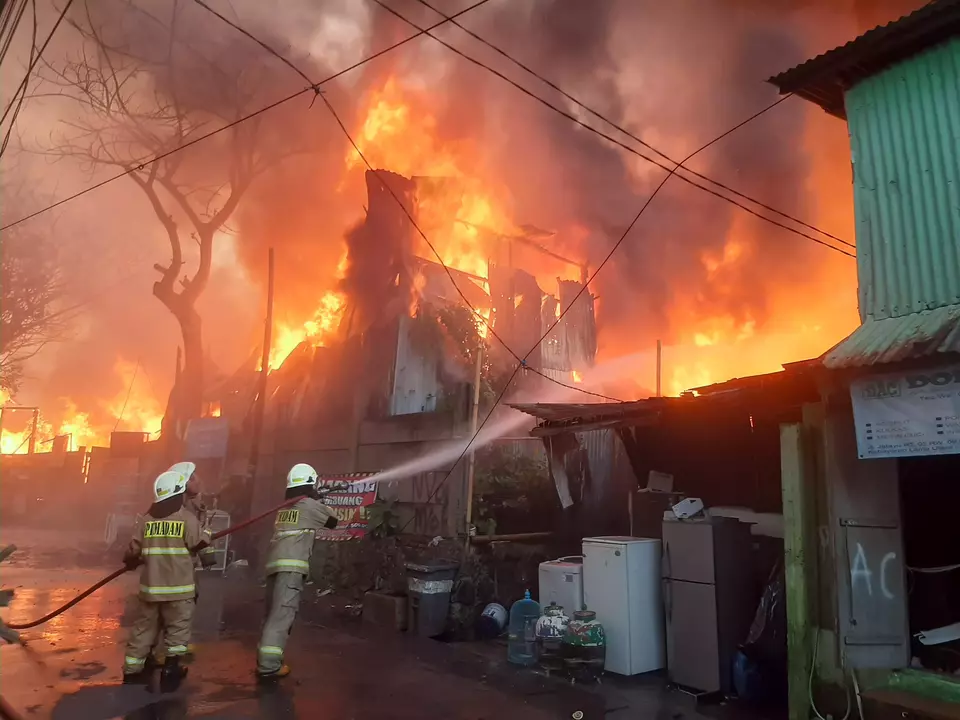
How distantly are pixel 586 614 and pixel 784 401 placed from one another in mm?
2955

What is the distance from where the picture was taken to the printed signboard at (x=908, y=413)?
4926mm

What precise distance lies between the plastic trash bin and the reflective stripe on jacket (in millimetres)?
2203

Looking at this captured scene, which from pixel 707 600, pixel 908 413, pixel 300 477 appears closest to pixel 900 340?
pixel 908 413

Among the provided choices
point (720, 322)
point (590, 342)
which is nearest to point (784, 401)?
point (720, 322)

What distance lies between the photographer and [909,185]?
239 inches

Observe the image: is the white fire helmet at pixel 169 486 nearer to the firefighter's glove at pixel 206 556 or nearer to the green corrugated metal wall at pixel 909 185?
the firefighter's glove at pixel 206 556

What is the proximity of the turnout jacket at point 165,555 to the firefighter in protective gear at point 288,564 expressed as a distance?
782 mm

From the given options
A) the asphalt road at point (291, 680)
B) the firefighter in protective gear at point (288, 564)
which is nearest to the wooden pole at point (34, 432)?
the asphalt road at point (291, 680)

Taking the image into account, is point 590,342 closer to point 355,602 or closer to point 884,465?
point 355,602

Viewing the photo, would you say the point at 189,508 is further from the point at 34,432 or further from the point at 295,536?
the point at 34,432

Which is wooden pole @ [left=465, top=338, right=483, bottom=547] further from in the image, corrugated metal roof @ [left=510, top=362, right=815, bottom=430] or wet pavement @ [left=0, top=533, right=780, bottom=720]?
wet pavement @ [left=0, top=533, right=780, bottom=720]

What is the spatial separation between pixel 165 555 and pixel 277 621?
1.26 m

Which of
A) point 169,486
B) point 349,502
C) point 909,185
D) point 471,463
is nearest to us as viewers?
point 909,185

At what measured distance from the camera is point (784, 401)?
628cm
